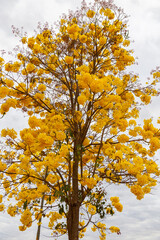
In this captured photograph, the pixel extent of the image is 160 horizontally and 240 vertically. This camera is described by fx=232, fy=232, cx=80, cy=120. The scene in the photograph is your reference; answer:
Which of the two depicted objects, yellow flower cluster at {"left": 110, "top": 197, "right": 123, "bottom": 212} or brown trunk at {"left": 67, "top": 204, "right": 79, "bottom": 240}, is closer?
brown trunk at {"left": 67, "top": 204, "right": 79, "bottom": 240}

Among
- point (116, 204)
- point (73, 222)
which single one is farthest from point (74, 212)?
point (116, 204)

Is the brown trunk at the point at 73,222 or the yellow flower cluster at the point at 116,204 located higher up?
the yellow flower cluster at the point at 116,204

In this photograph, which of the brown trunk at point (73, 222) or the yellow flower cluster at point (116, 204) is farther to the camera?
the yellow flower cluster at point (116, 204)

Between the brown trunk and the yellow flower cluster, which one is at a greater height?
the yellow flower cluster

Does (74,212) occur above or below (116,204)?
below

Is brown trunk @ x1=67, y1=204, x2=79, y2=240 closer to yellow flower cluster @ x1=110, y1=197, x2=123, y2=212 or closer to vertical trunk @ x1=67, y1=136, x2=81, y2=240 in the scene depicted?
vertical trunk @ x1=67, y1=136, x2=81, y2=240

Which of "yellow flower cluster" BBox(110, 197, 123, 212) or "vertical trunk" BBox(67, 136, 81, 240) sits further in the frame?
"yellow flower cluster" BBox(110, 197, 123, 212)

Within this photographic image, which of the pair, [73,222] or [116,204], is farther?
[116,204]

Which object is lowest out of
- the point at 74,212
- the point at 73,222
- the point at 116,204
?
the point at 73,222

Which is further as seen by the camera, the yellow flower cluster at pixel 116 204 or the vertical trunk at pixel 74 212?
the yellow flower cluster at pixel 116 204

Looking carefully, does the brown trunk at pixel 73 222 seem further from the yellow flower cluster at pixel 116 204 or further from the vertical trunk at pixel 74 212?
the yellow flower cluster at pixel 116 204

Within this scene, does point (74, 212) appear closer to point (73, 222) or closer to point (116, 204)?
point (73, 222)

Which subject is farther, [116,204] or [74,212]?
[116,204]

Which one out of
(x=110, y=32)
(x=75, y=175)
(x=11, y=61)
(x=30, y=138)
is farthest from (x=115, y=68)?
(x=30, y=138)
